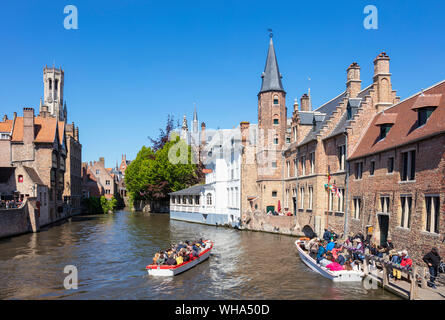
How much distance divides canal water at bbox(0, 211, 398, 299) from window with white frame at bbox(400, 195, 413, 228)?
468cm

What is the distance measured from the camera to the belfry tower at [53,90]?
12675cm

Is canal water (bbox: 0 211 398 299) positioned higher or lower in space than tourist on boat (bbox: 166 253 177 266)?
lower

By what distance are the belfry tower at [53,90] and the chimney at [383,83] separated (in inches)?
4595

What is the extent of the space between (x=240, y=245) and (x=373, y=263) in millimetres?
14843

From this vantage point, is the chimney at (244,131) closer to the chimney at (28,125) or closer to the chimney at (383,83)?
the chimney at (383,83)

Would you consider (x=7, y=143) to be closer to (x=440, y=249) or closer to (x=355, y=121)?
(x=355, y=121)

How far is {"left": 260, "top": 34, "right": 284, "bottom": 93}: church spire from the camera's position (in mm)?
44188

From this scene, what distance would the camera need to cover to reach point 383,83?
29.7 metres

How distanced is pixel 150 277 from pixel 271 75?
29.6m

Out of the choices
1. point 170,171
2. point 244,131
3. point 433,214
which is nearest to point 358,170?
point 433,214

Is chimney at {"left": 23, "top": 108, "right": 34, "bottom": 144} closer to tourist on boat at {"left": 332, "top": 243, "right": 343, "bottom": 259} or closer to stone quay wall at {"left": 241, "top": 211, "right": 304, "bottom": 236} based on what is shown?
stone quay wall at {"left": 241, "top": 211, "right": 304, "bottom": 236}

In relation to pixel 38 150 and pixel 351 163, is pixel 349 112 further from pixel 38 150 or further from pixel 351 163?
pixel 38 150

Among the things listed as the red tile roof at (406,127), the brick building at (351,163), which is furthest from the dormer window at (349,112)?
the red tile roof at (406,127)

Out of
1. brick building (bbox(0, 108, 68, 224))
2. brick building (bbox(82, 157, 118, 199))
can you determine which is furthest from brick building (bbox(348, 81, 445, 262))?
brick building (bbox(82, 157, 118, 199))
